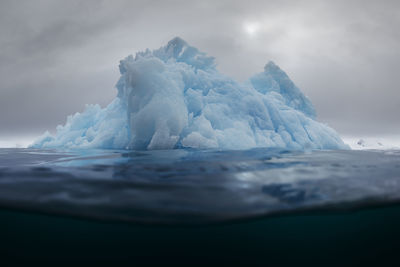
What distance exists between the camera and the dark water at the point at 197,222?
10.2ft

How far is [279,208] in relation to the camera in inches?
133

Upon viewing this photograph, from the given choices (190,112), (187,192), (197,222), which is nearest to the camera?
(197,222)

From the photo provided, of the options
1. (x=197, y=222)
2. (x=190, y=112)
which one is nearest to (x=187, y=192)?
(x=197, y=222)

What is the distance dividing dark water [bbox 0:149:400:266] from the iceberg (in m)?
7.39

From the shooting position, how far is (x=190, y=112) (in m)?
13.7

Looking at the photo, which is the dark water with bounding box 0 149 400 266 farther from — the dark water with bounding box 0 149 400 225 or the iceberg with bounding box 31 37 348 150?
the iceberg with bounding box 31 37 348 150

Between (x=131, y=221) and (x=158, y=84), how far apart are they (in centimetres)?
986

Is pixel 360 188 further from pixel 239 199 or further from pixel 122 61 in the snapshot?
pixel 122 61

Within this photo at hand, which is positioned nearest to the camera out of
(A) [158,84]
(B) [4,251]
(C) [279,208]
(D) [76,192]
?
(B) [4,251]

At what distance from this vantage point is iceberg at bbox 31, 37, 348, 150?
1180 cm

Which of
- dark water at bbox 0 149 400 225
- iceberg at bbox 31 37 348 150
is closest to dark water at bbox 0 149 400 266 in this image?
dark water at bbox 0 149 400 225

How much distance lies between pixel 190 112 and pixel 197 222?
426 inches

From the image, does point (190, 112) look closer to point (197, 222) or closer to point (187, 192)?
point (187, 192)

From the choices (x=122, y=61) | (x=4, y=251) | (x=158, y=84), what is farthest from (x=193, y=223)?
(x=122, y=61)
